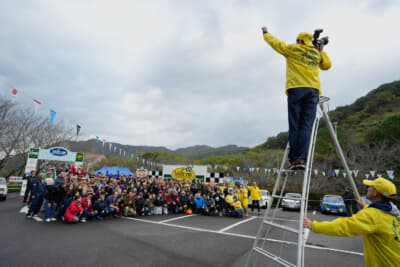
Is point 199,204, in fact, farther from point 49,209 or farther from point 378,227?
point 378,227

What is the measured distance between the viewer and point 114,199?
8.50m

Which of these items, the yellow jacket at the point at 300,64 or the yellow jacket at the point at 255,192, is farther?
the yellow jacket at the point at 255,192

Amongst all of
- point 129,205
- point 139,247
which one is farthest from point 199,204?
point 139,247

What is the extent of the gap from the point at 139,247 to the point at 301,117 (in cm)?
401

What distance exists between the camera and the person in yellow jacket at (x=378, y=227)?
1749 mm

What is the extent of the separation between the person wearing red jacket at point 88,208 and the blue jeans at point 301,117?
7.23 m

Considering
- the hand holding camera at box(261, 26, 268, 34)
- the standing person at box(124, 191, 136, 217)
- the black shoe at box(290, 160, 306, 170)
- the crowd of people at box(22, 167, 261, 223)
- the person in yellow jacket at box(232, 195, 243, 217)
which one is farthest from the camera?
the person in yellow jacket at box(232, 195, 243, 217)

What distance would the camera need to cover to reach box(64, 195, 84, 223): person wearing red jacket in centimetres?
677

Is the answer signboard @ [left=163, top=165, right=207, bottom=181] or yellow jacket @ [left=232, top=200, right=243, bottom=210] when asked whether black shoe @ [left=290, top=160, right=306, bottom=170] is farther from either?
signboard @ [left=163, top=165, right=207, bottom=181]

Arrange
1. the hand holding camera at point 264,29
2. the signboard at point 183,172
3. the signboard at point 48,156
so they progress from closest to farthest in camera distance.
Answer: the hand holding camera at point 264,29, the signboard at point 48,156, the signboard at point 183,172

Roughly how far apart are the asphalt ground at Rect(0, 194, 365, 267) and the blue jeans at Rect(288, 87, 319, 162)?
114 centimetres

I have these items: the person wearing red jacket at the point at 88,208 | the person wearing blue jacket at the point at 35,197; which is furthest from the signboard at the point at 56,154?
the person wearing red jacket at the point at 88,208

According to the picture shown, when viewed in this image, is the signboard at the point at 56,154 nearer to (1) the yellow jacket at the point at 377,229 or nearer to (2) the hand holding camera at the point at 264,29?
(2) the hand holding camera at the point at 264,29

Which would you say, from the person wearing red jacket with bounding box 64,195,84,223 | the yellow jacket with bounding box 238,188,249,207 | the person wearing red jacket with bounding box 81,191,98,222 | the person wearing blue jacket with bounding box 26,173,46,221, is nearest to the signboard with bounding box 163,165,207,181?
the yellow jacket with bounding box 238,188,249,207
